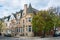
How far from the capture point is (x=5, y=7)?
11.5 feet

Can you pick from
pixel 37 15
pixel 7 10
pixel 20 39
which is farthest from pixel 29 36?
pixel 7 10

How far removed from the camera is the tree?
339cm


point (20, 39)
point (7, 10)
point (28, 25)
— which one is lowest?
point (20, 39)

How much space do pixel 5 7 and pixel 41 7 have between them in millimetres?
706

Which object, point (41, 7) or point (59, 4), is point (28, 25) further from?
point (59, 4)

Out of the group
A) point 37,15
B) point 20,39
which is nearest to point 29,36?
point 20,39

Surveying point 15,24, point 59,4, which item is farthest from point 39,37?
point 59,4

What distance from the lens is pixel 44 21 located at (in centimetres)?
342

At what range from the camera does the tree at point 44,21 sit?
339 cm

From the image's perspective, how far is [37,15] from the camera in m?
3.39

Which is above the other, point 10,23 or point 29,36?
point 10,23

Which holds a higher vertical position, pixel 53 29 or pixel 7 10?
pixel 7 10

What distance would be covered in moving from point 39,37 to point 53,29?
307mm

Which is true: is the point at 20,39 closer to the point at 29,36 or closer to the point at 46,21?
the point at 29,36
